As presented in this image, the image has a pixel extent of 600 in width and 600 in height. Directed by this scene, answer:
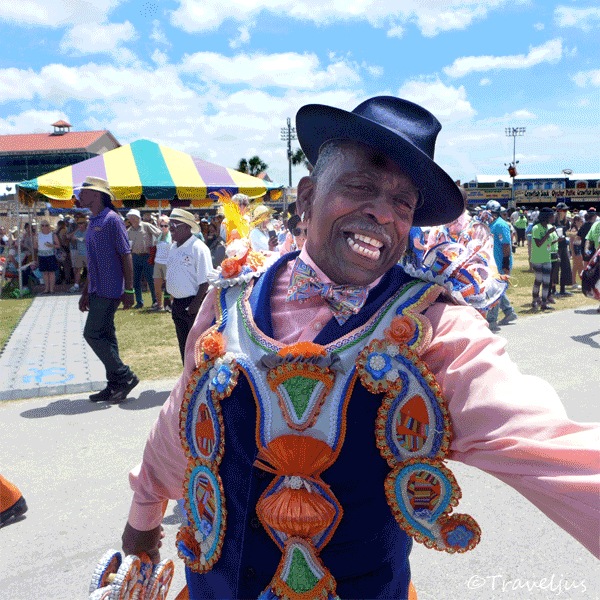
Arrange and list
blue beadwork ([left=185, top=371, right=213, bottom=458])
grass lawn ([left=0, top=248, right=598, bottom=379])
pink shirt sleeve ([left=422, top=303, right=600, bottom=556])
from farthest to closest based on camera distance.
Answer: grass lawn ([left=0, top=248, right=598, bottom=379])
blue beadwork ([left=185, top=371, right=213, bottom=458])
pink shirt sleeve ([left=422, top=303, right=600, bottom=556])

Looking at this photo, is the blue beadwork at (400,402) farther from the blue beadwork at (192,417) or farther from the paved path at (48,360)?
the paved path at (48,360)

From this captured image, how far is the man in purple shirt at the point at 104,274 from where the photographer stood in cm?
536

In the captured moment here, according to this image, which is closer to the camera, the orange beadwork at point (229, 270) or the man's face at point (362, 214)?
the man's face at point (362, 214)

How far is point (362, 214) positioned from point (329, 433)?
1.71ft

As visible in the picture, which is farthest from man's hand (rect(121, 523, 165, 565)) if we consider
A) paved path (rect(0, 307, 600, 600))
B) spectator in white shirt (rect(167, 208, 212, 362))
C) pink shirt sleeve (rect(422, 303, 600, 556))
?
spectator in white shirt (rect(167, 208, 212, 362))

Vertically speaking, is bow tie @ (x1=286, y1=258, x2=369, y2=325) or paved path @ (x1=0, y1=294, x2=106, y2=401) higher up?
bow tie @ (x1=286, y1=258, x2=369, y2=325)

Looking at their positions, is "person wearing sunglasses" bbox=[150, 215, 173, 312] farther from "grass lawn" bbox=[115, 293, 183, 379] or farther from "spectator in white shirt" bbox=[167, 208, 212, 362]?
"spectator in white shirt" bbox=[167, 208, 212, 362]

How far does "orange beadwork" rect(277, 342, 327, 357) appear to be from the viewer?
4.36ft

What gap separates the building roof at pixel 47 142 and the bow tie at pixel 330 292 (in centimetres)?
6734

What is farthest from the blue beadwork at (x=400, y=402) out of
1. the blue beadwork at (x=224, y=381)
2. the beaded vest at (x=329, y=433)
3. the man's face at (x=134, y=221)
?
the man's face at (x=134, y=221)

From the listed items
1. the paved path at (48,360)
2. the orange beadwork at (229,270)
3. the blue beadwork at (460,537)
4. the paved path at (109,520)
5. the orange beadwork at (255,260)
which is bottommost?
the paved path at (109,520)

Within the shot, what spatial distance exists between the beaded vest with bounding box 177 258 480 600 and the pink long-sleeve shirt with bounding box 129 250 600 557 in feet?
0.17

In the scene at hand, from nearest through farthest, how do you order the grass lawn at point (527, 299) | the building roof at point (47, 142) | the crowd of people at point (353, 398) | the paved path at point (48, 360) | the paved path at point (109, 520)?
the crowd of people at point (353, 398) < the paved path at point (109, 520) < the paved path at point (48, 360) < the grass lawn at point (527, 299) < the building roof at point (47, 142)

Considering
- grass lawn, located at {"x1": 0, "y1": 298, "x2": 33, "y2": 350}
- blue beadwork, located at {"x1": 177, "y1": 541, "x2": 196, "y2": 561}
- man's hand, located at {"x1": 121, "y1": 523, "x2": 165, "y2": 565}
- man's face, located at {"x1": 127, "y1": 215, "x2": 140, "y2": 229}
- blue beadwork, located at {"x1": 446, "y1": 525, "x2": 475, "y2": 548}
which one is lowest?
grass lawn, located at {"x1": 0, "y1": 298, "x2": 33, "y2": 350}
